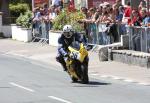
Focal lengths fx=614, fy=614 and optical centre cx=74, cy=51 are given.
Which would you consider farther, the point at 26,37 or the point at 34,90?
the point at 26,37

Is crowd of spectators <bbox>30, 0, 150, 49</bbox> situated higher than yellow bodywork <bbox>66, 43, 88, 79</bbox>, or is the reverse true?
crowd of spectators <bbox>30, 0, 150, 49</bbox>

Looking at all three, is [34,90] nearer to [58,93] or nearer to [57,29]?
[58,93]

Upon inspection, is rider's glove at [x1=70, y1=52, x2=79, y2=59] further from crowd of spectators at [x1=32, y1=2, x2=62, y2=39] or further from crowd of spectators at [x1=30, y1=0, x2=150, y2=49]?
crowd of spectators at [x1=32, y1=2, x2=62, y2=39]

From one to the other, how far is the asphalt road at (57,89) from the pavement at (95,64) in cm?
70

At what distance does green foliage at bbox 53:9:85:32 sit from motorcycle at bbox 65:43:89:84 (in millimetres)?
9528

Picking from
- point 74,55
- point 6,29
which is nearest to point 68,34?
point 74,55

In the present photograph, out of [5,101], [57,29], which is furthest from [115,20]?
[5,101]

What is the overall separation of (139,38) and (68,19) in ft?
25.9

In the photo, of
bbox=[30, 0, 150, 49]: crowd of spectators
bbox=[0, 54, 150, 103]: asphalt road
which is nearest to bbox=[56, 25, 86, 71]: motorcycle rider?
bbox=[0, 54, 150, 103]: asphalt road

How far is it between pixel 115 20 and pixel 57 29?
663 cm

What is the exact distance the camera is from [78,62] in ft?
59.1

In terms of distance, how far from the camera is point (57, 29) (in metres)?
31.1

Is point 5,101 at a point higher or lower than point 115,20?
lower

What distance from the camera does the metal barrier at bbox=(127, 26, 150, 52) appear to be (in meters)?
21.9
